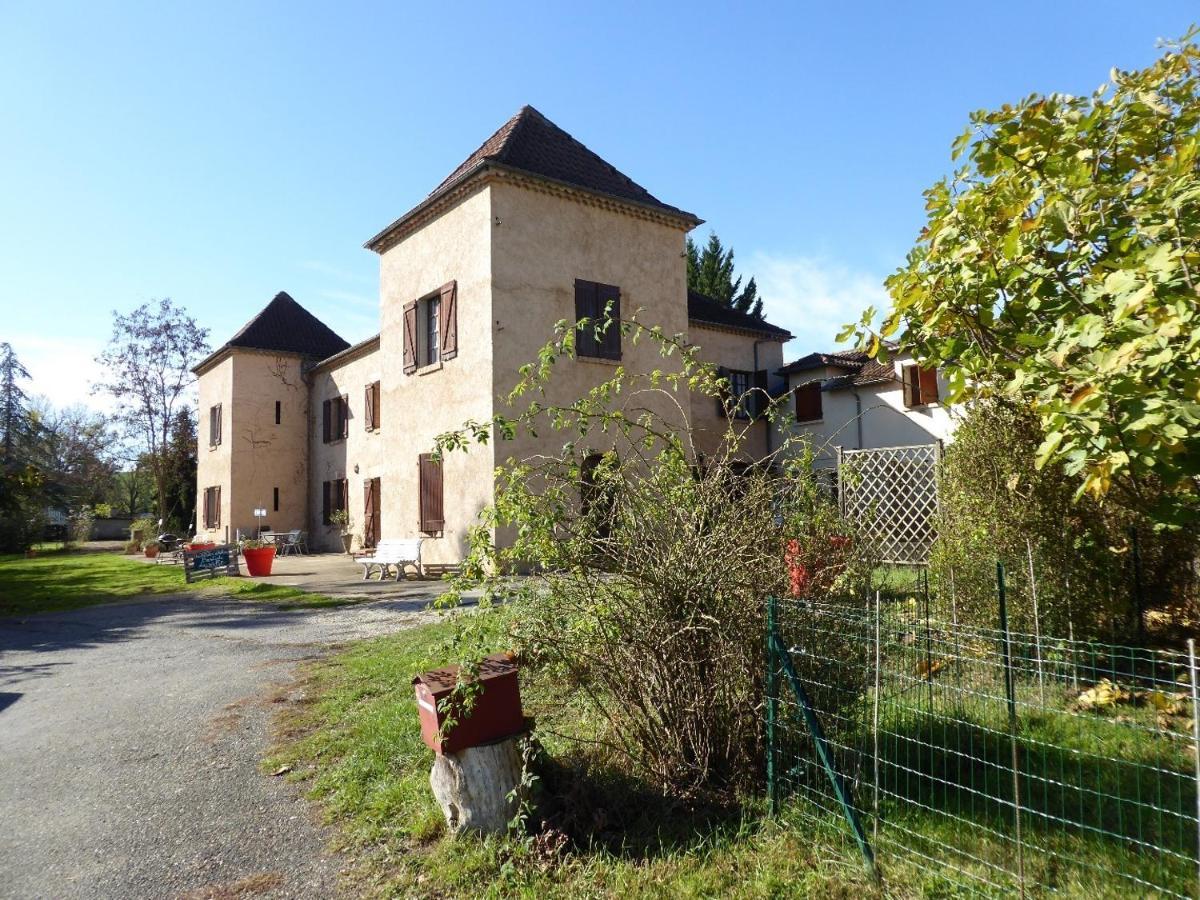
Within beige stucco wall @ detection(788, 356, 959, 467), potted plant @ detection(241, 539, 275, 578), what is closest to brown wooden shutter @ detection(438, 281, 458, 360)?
potted plant @ detection(241, 539, 275, 578)

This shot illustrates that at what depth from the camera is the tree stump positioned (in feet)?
11.6

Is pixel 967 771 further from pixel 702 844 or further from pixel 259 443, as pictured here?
pixel 259 443

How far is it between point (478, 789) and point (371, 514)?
719 inches

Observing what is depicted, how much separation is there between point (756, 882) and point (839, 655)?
3.90 feet

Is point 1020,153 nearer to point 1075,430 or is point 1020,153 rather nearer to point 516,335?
point 1075,430

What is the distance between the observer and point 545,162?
15172 millimetres

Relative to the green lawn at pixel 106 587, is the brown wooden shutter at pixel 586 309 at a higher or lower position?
higher

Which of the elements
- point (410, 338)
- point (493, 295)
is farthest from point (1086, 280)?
point (410, 338)

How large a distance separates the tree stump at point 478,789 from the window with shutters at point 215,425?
85.0ft

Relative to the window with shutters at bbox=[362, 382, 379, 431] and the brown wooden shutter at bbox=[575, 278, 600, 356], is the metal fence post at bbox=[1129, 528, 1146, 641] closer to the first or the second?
the brown wooden shutter at bbox=[575, 278, 600, 356]

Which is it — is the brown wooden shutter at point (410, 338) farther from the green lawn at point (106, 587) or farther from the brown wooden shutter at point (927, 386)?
the brown wooden shutter at point (927, 386)

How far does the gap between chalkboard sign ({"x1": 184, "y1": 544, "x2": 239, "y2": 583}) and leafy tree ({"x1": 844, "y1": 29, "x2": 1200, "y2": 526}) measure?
15.8 metres

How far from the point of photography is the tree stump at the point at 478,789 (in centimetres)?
354

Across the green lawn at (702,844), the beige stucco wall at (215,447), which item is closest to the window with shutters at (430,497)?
the green lawn at (702,844)
